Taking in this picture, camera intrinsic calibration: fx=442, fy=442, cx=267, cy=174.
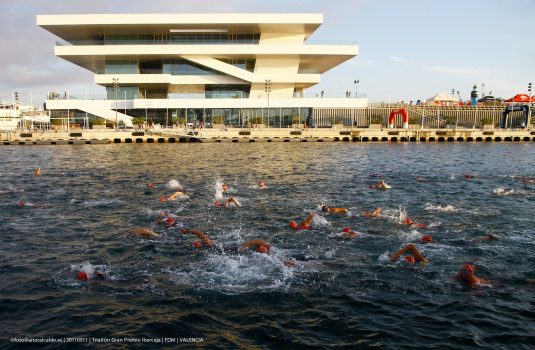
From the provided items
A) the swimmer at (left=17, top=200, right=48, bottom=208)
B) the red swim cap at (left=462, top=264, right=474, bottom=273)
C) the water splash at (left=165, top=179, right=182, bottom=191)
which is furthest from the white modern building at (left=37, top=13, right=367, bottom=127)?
the red swim cap at (left=462, top=264, right=474, bottom=273)

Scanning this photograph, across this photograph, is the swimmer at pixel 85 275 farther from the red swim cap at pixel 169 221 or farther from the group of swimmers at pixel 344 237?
the red swim cap at pixel 169 221

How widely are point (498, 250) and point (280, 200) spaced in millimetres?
9576

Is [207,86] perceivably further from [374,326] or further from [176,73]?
[374,326]

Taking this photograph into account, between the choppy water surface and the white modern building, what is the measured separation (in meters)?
50.9

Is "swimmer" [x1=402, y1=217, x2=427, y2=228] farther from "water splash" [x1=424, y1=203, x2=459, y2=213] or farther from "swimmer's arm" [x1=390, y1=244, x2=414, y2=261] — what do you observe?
"swimmer's arm" [x1=390, y1=244, x2=414, y2=261]

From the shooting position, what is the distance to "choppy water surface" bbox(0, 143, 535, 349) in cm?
816

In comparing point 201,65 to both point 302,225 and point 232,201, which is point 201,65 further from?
point 302,225

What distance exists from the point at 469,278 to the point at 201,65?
2665 inches

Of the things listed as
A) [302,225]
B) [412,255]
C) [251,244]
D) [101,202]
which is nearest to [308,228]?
[302,225]

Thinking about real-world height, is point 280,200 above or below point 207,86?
below

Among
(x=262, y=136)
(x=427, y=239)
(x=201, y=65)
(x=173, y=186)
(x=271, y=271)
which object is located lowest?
(x=271, y=271)

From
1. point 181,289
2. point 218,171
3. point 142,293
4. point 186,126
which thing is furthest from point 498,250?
point 186,126

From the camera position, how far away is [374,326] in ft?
27.1

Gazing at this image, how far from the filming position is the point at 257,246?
12.6 metres
